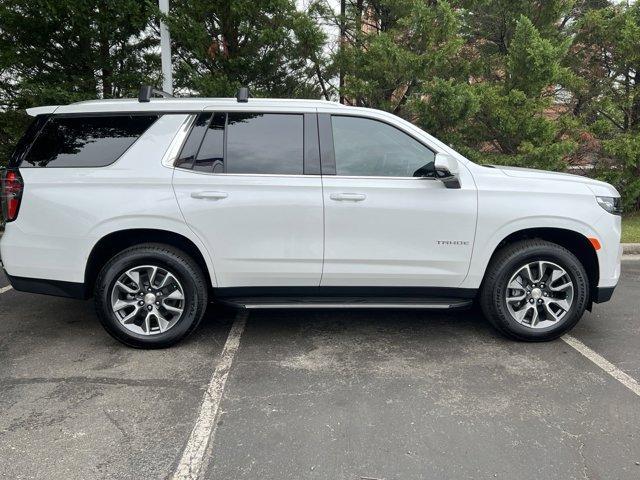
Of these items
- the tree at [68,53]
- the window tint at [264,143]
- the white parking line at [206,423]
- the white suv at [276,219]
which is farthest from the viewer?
the tree at [68,53]

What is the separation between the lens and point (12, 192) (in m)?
3.82

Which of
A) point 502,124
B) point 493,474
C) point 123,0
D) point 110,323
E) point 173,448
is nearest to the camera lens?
point 493,474

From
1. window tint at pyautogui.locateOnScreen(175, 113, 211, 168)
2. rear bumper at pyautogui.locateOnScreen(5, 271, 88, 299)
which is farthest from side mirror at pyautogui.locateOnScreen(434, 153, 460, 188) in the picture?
rear bumper at pyautogui.locateOnScreen(5, 271, 88, 299)

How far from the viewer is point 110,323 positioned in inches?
153

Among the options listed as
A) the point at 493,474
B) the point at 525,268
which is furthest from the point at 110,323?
the point at 525,268

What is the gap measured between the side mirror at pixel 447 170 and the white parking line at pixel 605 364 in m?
1.65

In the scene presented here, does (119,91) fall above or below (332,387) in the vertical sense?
above

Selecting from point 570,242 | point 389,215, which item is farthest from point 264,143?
point 570,242

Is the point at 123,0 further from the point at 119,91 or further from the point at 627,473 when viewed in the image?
the point at 627,473

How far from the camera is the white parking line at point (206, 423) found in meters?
2.56

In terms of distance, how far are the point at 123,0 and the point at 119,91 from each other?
1.46 m

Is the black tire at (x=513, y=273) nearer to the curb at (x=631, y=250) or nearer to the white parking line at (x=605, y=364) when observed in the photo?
the white parking line at (x=605, y=364)

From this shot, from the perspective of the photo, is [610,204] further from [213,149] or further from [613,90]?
[613,90]

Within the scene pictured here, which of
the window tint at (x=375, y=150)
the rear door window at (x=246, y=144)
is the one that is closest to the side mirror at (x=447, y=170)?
the window tint at (x=375, y=150)
